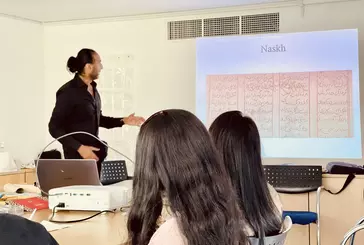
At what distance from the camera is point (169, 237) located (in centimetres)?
117

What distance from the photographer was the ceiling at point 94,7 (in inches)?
180

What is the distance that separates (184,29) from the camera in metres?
4.98

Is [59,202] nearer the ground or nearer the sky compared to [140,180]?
nearer the ground

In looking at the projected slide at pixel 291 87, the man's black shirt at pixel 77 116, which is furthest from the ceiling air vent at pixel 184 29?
the man's black shirt at pixel 77 116

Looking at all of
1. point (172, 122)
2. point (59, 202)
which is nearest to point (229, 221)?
point (172, 122)

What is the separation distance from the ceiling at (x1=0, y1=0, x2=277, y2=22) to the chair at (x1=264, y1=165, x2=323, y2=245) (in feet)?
6.46

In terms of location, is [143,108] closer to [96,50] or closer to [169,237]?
[96,50]

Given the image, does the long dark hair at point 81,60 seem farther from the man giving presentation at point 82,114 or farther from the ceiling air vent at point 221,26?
the ceiling air vent at point 221,26

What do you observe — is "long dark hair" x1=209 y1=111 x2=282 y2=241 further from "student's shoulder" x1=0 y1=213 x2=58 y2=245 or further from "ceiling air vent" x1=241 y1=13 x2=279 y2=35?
"ceiling air vent" x1=241 y1=13 x2=279 y2=35

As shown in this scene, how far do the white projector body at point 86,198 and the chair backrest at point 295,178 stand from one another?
1.34 m

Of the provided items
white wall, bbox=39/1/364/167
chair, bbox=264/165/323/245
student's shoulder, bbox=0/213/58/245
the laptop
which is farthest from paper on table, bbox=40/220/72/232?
white wall, bbox=39/1/364/167

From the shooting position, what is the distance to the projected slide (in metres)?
4.27

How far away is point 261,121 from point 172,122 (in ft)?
11.1

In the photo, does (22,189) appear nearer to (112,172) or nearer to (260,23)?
(112,172)
